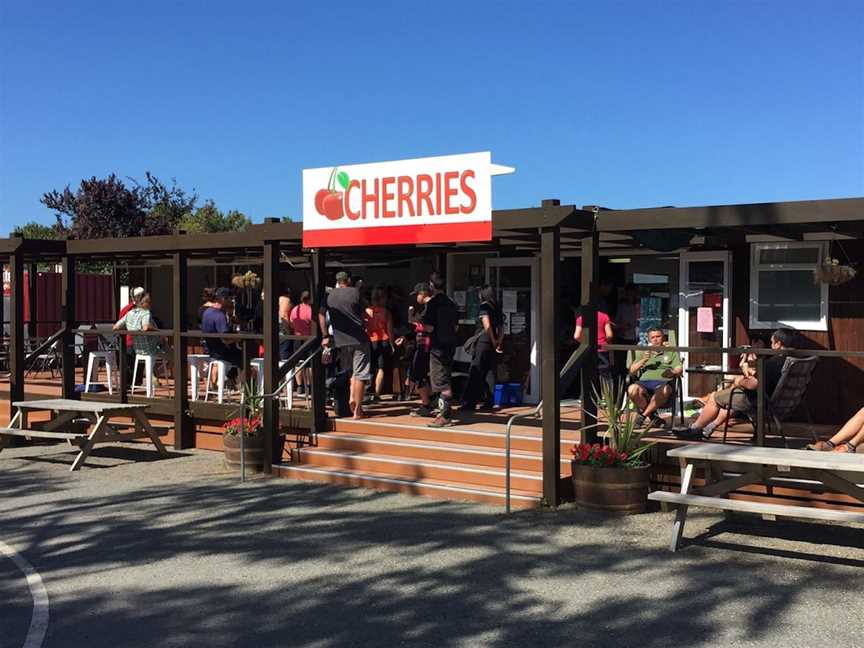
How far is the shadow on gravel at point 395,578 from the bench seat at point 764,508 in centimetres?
39

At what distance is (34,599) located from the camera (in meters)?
5.74

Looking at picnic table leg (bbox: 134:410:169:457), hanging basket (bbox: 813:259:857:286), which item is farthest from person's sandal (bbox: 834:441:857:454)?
picnic table leg (bbox: 134:410:169:457)

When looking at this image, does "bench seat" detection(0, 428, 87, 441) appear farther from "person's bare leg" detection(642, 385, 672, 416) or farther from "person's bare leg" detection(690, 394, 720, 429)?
"person's bare leg" detection(690, 394, 720, 429)

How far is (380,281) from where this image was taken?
15.1 m

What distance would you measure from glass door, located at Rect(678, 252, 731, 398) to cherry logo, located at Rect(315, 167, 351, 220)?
464 cm

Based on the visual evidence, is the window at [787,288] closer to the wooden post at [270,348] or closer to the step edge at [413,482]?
the step edge at [413,482]

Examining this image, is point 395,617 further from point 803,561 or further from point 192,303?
point 192,303

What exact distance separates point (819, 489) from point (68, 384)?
9740mm

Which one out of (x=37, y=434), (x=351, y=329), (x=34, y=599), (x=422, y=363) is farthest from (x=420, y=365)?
(x=34, y=599)

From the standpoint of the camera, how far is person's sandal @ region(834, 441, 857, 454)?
724 centimetres

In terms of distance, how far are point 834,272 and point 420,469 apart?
490 cm

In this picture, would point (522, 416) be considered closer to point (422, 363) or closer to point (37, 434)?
point (422, 363)

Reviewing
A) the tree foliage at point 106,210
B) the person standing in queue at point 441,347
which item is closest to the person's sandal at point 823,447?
the person standing in queue at point 441,347

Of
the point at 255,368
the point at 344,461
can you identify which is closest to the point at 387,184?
the point at 344,461
